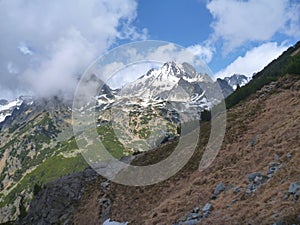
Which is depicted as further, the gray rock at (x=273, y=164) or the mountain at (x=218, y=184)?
the gray rock at (x=273, y=164)

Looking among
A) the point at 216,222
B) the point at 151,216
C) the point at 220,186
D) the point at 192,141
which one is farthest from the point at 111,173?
the point at 216,222

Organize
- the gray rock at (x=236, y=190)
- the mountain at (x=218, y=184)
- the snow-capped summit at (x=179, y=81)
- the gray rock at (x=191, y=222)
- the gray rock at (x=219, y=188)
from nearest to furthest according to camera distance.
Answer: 1. the mountain at (x=218, y=184)
2. the gray rock at (x=191, y=222)
3. the gray rock at (x=236, y=190)
4. the snow-capped summit at (x=179, y=81)
5. the gray rock at (x=219, y=188)

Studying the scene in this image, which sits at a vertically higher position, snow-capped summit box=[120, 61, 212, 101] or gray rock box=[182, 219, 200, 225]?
snow-capped summit box=[120, 61, 212, 101]

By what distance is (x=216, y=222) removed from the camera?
22.3m

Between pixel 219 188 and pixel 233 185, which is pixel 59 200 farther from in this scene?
pixel 233 185

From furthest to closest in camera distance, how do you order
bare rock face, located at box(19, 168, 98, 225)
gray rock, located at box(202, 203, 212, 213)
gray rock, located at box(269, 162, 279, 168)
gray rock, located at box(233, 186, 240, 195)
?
bare rock face, located at box(19, 168, 98, 225), gray rock, located at box(269, 162, 279, 168), gray rock, located at box(233, 186, 240, 195), gray rock, located at box(202, 203, 212, 213)

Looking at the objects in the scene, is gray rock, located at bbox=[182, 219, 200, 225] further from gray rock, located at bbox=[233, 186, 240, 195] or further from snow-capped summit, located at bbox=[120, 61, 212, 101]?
snow-capped summit, located at bbox=[120, 61, 212, 101]

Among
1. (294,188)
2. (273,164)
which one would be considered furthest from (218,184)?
(294,188)

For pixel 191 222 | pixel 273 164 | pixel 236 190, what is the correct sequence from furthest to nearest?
1. pixel 273 164
2. pixel 236 190
3. pixel 191 222

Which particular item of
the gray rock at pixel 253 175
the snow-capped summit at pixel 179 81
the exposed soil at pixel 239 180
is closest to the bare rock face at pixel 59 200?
the exposed soil at pixel 239 180

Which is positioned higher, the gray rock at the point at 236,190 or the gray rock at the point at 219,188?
the gray rock at the point at 219,188

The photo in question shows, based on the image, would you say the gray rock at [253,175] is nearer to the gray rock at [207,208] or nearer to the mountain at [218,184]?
the mountain at [218,184]

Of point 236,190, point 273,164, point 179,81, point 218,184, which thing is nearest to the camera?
point 236,190

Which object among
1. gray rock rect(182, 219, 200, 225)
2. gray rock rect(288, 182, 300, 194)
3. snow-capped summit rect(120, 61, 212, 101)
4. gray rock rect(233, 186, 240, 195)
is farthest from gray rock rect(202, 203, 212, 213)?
snow-capped summit rect(120, 61, 212, 101)
